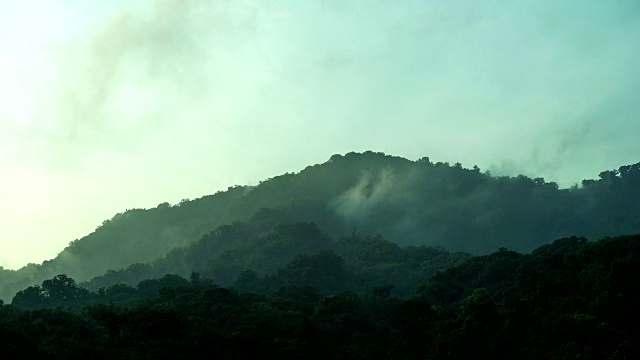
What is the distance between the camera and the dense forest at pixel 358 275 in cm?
5269

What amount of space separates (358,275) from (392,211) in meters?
63.0

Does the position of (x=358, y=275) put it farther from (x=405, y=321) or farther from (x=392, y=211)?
(x=392, y=211)

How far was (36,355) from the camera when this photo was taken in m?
42.9

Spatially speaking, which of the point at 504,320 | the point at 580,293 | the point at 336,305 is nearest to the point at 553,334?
the point at 504,320

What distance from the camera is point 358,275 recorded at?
361 ft

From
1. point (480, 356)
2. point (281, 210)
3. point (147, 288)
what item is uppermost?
point (281, 210)

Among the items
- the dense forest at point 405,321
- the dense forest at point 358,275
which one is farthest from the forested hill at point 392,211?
the dense forest at point 405,321

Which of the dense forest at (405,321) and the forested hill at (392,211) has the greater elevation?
the forested hill at (392,211)

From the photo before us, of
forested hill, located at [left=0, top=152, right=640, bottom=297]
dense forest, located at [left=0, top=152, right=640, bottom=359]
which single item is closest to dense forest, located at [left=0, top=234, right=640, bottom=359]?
dense forest, located at [left=0, top=152, right=640, bottom=359]

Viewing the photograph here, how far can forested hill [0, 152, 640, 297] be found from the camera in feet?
509

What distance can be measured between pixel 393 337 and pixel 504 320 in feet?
31.9

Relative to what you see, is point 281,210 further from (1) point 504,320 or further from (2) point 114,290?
(1) point 504,320

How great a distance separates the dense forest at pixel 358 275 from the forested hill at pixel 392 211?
48cm

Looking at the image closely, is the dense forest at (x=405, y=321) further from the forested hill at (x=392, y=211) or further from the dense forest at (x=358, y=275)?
the forested hill at (x=392, y=211)
